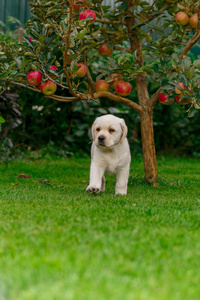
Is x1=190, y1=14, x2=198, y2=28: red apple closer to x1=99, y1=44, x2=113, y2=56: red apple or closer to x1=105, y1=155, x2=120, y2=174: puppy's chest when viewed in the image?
x1=99, y1=44, x2=113, y2=56: red apple

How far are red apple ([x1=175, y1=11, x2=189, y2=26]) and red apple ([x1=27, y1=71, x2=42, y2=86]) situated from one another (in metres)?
1.44

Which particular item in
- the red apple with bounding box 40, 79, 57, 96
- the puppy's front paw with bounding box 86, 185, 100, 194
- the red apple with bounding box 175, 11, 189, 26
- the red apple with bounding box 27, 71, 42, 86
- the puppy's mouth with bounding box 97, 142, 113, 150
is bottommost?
the puppy's front paw with bounding box 86, 185, 100, 194

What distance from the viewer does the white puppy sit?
361cm

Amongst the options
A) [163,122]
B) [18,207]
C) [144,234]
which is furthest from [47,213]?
[163,122]

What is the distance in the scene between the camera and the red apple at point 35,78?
12.7 feet

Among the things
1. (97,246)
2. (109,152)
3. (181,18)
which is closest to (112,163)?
(109,152)

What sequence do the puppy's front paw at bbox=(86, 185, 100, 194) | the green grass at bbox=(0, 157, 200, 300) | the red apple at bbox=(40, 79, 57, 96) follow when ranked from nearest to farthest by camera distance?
the green grass at bbox=(0, 157, 200, 300) → the puppy's front paw at bbox=(86, 185, 100, 194) → the red apple at bbox=(40, 79, 57, 96)

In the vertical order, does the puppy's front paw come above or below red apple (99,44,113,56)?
below

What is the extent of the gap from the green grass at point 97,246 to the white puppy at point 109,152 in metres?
0.21

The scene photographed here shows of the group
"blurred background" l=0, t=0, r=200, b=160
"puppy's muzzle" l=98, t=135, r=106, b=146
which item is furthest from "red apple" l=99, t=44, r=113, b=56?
"blurred background" l=0, t=0, r=200, b=160

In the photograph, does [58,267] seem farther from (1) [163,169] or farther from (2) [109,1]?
(1) [163,169]

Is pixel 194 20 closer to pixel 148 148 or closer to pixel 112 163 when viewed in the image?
pixel 148 148

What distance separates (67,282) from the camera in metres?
1.58

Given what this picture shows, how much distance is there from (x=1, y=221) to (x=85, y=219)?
51 cm
